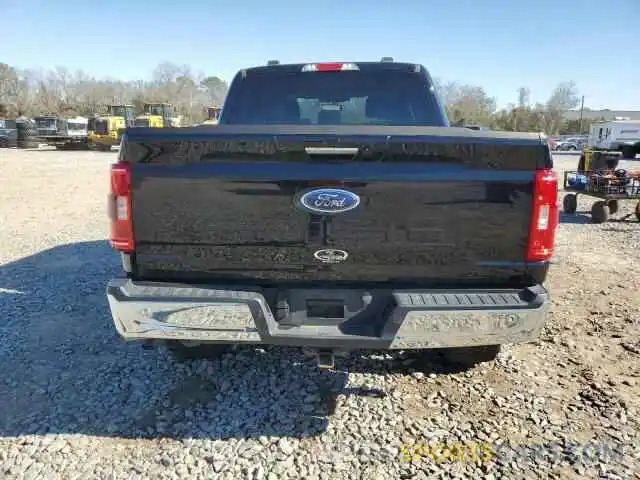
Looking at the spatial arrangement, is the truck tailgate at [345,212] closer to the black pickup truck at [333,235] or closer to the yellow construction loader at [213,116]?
the black pickup truck at [333,235]

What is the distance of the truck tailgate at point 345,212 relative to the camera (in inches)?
98.0

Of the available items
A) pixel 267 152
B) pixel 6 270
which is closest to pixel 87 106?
pixel 6 270

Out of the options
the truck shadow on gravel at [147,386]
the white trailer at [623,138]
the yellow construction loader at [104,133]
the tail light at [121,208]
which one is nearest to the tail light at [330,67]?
the tail light at [121,208]

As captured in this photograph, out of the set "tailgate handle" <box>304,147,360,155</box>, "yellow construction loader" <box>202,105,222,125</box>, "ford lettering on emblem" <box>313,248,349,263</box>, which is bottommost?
"ford lettering on emblem" <box>313,248,349,263</box>

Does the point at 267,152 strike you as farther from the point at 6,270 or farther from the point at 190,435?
the point at 6,270

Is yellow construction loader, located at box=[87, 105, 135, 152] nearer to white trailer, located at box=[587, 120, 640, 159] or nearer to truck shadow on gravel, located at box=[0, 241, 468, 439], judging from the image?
truck shadow on gravel, located at box=[0, 241, 468, 439]

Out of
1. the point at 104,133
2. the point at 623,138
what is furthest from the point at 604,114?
the point at 104,133

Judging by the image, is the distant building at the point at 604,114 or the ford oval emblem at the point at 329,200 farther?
the distant building at the point at 604,114

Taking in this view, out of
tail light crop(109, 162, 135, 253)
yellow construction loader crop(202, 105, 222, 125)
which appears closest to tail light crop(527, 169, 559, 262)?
tail light crop(109, 162, 135, 253)

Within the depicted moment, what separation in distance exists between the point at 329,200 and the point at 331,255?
29cm

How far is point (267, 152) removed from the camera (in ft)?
8.22

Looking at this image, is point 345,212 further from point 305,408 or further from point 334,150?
point 305,408

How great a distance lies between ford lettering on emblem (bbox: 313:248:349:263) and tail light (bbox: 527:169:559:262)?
965mm

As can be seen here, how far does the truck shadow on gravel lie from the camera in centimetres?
298
